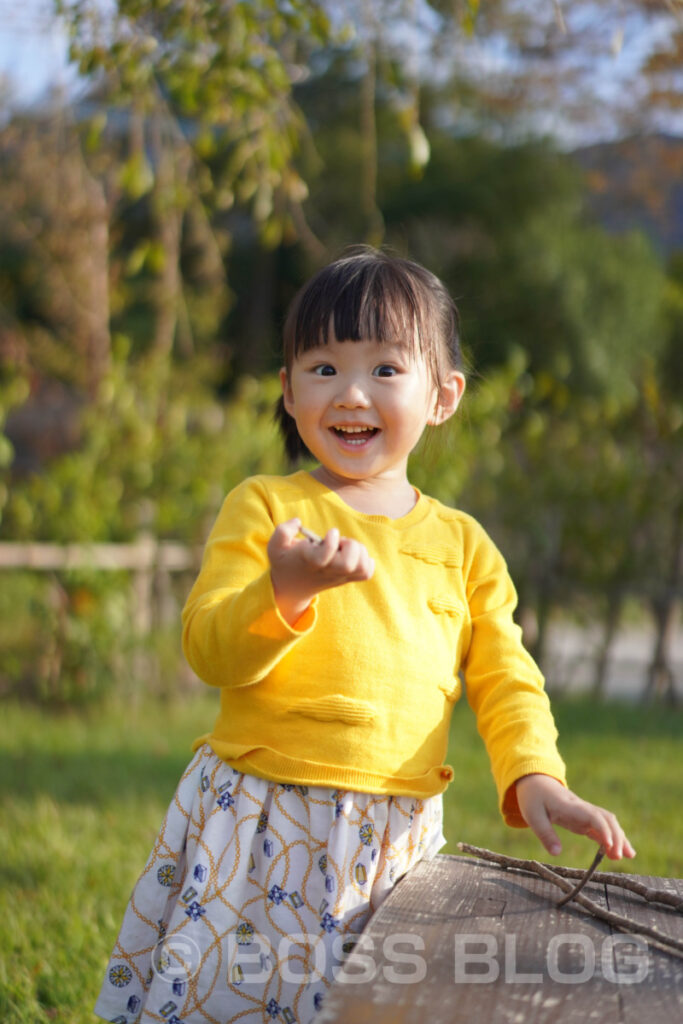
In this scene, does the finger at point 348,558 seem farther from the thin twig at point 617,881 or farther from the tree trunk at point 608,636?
the tree trunk at point 608,636

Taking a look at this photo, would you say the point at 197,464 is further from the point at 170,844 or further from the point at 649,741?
the point at 170,844

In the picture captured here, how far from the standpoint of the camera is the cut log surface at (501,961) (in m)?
1.18

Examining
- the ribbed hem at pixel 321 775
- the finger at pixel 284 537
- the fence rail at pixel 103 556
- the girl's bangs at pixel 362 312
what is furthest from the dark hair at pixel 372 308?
the fence rail at pixel 103 556

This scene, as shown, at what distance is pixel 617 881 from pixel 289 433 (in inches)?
35.3

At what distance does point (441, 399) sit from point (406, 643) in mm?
436

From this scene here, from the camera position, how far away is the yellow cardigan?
1.53m

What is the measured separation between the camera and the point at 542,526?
668 cm

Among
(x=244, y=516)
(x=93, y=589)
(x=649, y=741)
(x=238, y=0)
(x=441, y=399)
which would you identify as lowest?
(x=649, y=741)

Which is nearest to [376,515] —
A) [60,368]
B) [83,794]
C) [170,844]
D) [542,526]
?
[170,844]

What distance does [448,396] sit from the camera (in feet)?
5.93

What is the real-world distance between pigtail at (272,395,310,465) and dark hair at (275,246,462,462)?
0.14 m

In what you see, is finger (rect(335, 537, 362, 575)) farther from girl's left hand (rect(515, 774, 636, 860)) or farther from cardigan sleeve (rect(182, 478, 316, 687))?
girl's left hand (rect(515, 774, 636, 860))

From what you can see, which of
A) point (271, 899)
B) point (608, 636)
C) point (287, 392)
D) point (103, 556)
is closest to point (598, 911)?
point (271, 899)

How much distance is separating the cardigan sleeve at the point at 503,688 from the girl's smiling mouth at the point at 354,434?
0.84 ft
